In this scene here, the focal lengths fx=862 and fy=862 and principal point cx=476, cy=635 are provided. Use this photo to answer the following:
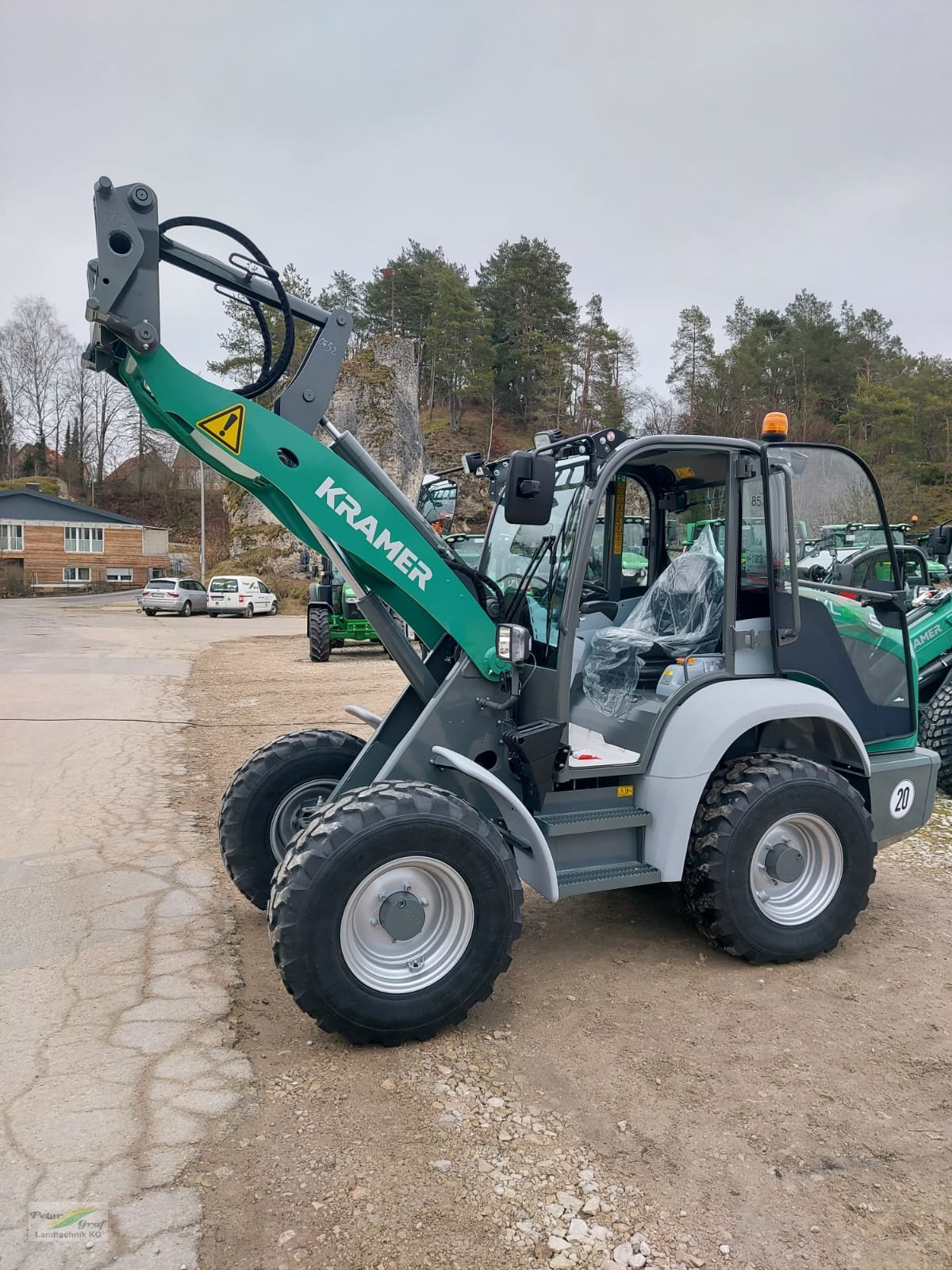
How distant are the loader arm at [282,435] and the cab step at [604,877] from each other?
3.11 ft

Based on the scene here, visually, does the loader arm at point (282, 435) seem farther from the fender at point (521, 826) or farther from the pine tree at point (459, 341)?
the pine tree at point (459, 341)

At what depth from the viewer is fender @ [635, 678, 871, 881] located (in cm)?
387

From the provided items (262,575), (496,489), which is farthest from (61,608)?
(496,489)

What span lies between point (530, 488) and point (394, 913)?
5.82 feet

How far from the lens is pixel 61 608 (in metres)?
36.0

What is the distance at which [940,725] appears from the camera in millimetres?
7000

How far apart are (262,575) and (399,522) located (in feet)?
113

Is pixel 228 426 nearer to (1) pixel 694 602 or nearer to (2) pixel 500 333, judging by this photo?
(1) pixel 694 602

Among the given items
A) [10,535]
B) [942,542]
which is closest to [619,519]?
[942,542]

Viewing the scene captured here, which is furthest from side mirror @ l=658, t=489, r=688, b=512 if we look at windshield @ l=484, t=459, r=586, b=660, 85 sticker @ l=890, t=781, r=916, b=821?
85 sticker @ l=890, t=781, r=916, b=821

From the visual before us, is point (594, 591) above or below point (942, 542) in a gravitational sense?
below

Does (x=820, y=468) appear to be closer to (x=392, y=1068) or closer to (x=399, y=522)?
(x=399, y=522)

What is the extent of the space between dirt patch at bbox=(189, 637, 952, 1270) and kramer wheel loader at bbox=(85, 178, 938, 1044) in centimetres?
26

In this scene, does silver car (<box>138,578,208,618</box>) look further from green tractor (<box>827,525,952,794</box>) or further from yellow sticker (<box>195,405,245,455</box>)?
yellow sticker (<box>195,405,245,455</box>)
